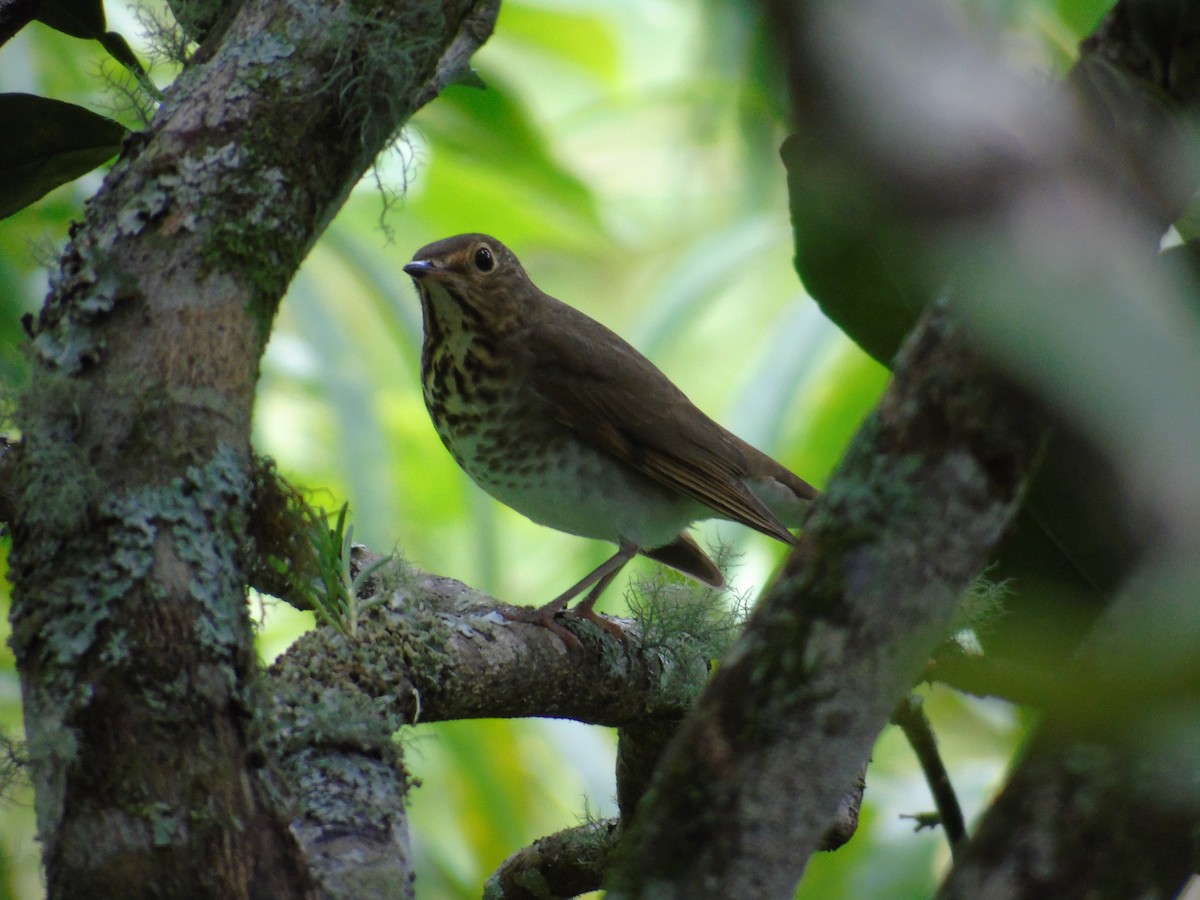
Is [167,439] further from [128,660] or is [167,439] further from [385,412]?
[385,412]

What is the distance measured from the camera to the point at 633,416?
343 centimetres

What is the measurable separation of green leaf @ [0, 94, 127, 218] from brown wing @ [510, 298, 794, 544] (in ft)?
5.11

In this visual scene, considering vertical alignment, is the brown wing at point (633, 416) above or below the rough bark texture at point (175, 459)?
above

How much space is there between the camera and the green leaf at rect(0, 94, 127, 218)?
1.85m

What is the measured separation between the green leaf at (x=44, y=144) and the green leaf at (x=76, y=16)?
0.22m

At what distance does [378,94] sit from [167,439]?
1.79 feet

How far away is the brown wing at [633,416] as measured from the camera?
3322 mm

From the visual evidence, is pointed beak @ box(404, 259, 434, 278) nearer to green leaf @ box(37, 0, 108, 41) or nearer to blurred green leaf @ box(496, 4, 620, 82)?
green leaf @ box(37, 0, 108, 41)

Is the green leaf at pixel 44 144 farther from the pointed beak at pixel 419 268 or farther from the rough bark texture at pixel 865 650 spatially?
the pointed beak at pixel 419 268

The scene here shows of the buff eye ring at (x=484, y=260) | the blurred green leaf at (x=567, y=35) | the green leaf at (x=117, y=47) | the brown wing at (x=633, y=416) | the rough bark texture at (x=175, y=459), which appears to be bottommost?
the rough bark texture at (x=175, y=459)

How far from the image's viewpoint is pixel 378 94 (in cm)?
160

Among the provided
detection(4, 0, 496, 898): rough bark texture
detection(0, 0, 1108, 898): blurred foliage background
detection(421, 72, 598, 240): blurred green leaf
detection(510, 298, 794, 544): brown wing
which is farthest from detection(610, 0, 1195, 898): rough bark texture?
detection(421, 72, 598, 240): blurred green leaf

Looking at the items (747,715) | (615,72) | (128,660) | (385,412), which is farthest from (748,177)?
(615,72)

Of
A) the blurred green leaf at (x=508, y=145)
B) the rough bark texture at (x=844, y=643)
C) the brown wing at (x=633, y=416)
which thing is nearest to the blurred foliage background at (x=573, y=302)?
the blurred green leaf at (x=508, y=145)
